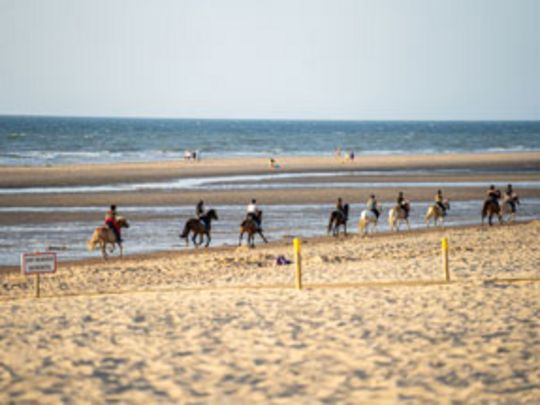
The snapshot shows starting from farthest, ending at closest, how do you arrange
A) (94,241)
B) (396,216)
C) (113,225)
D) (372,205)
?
1. (396,216)
2. (372,205)
3. (113,225)
4. (94,241)

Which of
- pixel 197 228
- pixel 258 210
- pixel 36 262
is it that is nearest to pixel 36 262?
pixel 36 262

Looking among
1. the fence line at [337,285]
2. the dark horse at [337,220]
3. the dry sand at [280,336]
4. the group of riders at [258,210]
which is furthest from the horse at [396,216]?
the fence line at [337,285]

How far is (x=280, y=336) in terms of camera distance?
12141 mm

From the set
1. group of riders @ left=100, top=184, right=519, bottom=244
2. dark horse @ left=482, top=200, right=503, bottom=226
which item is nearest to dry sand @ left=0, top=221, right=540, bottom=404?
group of riders @ left=100, top=184, right=519, bottom=244

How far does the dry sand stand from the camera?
972 centimetres

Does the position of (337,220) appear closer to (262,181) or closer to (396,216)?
(396,216)

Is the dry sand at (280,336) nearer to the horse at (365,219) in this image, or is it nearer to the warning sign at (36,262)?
the warning sign at (36,262)

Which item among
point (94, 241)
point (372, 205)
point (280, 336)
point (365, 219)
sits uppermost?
point (372, 205)

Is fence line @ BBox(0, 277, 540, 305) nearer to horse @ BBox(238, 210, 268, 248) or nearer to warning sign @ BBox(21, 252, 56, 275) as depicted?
warning sign @ BBox(21, 252, 56, 275)

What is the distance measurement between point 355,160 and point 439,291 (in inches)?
2408

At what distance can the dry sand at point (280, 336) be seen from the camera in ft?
31.9

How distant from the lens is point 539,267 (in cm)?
1861

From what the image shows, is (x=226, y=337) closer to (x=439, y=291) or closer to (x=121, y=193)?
(x=439, y=291)

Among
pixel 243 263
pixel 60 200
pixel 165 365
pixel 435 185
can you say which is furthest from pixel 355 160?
pixel 165 365
